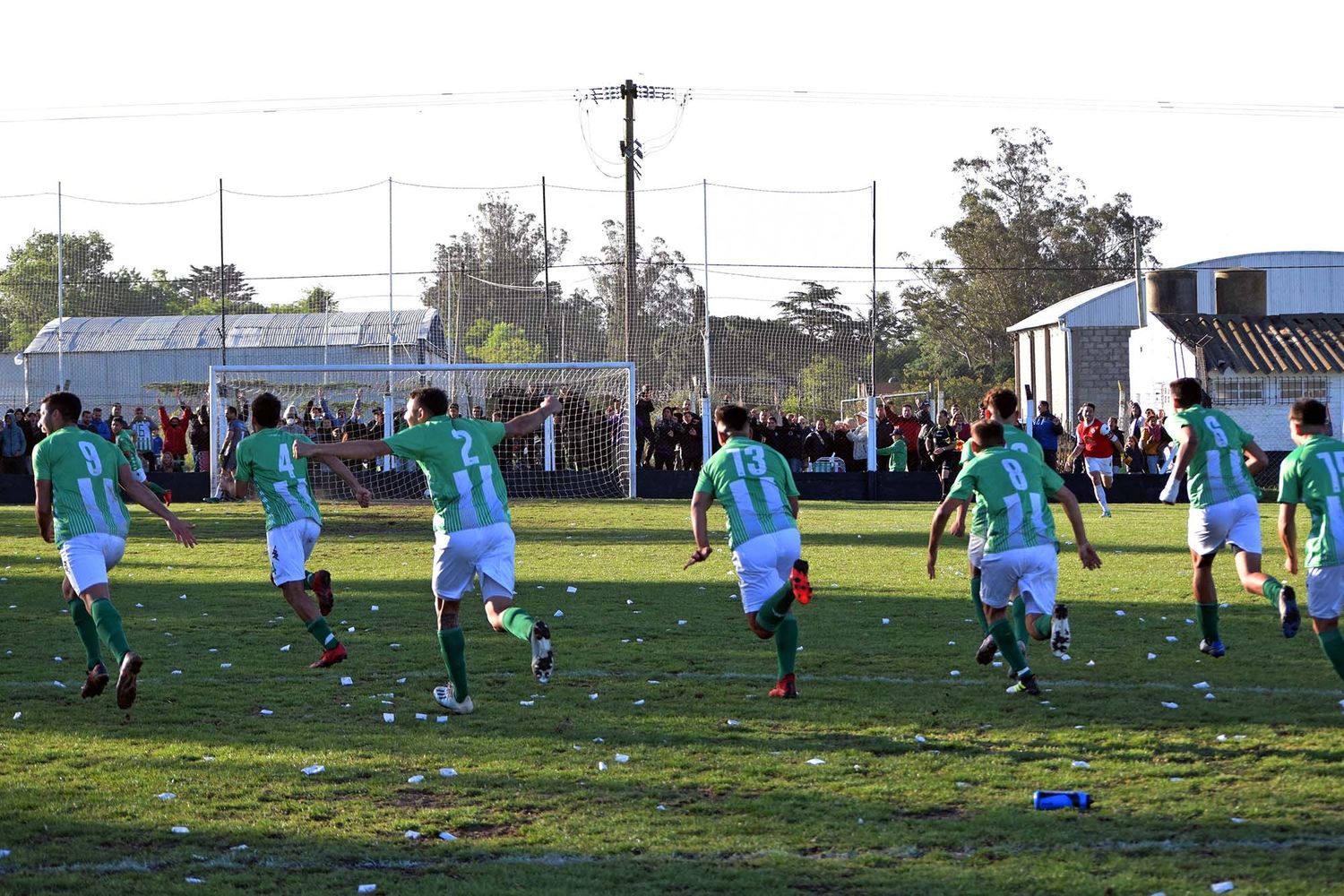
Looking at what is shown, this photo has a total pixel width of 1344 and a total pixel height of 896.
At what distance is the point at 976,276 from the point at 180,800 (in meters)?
59.3

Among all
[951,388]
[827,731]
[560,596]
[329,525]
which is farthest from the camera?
[951,388]

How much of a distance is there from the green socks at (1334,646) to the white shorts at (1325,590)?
10 cm

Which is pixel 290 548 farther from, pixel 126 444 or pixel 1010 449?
pixel 126 444

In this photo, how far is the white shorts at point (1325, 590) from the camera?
741cm

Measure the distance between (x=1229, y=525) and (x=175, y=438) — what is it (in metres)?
26.3

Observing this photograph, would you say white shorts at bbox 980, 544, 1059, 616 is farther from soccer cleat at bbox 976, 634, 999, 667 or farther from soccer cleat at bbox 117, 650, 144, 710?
soccer cleat at bbox 117, 650, 144, 710

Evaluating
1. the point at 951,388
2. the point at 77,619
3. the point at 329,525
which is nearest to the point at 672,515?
the point at 329,525

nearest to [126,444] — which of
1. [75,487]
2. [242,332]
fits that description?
[75,487]

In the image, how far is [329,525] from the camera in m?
22.8

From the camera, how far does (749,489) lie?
27.3 feet

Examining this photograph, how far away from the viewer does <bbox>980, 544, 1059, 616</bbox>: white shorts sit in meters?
8.23

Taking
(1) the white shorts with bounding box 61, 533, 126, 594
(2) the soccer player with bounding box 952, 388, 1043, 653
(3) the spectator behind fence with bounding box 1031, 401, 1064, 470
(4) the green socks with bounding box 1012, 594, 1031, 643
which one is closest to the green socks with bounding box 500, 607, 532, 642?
(1) the white shorts with bounding box 61, 533, 126, 594

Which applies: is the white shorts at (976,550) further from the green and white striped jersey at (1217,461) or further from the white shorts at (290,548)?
the white shorts at (290,548)

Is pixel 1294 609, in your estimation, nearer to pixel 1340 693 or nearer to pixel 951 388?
pixel 1340 693
